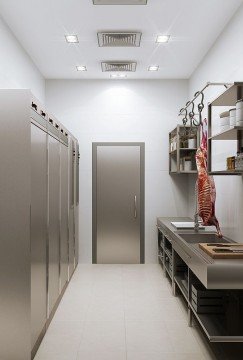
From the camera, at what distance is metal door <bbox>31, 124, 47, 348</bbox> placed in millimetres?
2754

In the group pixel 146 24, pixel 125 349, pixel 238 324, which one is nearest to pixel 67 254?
pixel 125 349

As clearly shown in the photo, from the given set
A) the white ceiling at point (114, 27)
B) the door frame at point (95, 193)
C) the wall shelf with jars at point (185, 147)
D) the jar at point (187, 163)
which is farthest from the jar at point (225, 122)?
the door frame at point (95, 193)

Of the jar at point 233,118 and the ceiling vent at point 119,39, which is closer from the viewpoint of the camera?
the jar at point 233,118

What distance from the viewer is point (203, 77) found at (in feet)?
16.3

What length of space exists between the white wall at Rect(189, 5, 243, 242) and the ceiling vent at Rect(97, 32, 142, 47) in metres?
0.99

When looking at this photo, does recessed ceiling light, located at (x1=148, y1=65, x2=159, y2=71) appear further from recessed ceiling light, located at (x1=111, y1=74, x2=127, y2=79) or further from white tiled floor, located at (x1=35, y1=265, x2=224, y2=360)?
white tiled floor, located at (x1=35, y1=265, x2=224, y2=360)

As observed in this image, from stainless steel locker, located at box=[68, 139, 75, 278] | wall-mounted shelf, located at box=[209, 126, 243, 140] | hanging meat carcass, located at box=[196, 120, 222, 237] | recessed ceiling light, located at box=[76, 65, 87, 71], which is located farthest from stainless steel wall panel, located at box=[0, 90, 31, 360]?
recessed ceiling light, located at box=[76, 65, 87, 71]

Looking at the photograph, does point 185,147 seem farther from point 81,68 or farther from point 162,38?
point 81,68

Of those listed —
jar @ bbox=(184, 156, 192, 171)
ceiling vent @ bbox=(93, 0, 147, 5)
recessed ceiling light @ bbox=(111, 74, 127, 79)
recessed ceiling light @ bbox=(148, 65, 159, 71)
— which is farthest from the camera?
recessed ceiling light @ bbox=(111, 74, 127, 79)

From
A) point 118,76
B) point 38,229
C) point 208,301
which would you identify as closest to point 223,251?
point 208,301

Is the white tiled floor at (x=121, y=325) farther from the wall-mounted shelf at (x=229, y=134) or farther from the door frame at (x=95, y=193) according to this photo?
the wall-mounted shelf at (x=229, y=134)

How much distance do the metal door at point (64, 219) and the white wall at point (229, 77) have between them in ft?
6.27

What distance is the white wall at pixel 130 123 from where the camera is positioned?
6023 mm

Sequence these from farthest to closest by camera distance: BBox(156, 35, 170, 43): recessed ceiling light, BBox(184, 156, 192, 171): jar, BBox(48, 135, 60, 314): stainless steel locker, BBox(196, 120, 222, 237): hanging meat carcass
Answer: BBox(184, 156, 192, 171): jar → BBox(156, 35, 170, 43): recessed ceiling light → BBox(196, 120, 222, 237): hanging meat carcass → BBox(48, 135, 60, 314): stainless steel locker
